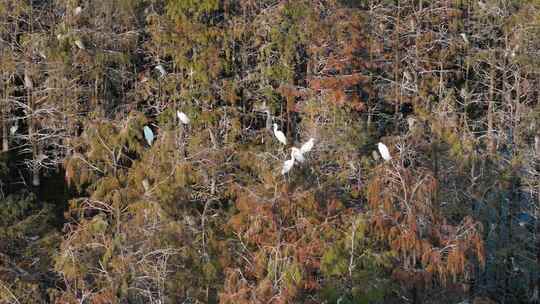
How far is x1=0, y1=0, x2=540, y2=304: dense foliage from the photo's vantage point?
282 inches

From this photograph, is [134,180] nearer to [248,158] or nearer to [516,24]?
[248,158]

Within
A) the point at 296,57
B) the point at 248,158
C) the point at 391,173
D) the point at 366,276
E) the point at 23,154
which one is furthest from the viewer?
the point at 23,154

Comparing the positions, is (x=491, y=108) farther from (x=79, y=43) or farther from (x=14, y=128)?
(x=14, y=128)

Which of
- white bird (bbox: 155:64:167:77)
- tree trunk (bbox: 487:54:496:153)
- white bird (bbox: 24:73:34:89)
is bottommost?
tree trunk (bbox: 487:54:496:153)

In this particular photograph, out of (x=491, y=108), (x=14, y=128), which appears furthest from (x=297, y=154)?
(x=491, y=108)

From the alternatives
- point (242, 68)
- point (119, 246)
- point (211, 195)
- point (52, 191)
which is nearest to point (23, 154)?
point (52, 191)

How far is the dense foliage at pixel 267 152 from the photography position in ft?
23.5

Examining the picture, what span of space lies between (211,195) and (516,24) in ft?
22.9

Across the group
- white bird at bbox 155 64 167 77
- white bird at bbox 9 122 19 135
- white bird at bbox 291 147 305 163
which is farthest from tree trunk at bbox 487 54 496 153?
white bird at bbox 9 122 19 135

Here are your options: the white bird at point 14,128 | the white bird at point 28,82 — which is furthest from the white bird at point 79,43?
the white bird at point 14,128

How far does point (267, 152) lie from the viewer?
908 centimetres

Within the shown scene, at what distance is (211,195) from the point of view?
352 inches

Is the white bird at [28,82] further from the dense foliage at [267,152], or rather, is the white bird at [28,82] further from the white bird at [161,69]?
the white bird at [161,69]

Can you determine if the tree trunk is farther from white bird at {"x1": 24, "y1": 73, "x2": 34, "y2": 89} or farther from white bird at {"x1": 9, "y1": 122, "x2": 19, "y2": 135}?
white bird at {"x1": 9, "y1": 122, "x2": 19, "y2": 135}
